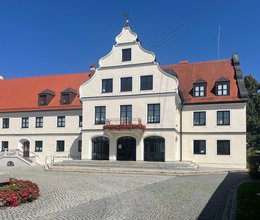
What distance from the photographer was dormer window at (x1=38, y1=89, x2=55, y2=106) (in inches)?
1545

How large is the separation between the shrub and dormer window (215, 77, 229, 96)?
24332 mm

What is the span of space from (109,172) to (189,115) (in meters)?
11.5

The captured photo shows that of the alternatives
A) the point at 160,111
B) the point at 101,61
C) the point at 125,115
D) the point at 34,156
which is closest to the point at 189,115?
the point at 160,111

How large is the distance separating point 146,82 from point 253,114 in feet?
100

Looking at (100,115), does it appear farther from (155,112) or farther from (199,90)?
(199,90)

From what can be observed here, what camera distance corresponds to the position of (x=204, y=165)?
3200 centimetres

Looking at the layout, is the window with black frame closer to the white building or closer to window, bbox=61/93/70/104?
the white building

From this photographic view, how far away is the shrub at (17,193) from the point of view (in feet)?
36.9

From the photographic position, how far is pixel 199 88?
33.8 m

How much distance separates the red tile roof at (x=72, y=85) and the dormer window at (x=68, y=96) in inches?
19.1

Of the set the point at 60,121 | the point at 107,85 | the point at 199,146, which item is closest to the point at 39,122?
the point at 60,121

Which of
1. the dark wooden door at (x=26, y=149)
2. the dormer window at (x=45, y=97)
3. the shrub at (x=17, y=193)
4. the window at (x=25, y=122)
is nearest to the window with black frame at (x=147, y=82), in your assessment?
the dormer window at (x=45, y=97)

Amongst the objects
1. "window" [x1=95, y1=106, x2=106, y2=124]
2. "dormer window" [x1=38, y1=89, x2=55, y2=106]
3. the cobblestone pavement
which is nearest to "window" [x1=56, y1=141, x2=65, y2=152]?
"dormer window" [x1=38, y1=89, x2=55, y2=106]

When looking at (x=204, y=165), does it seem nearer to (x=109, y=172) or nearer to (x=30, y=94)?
(x=109, y=172)
